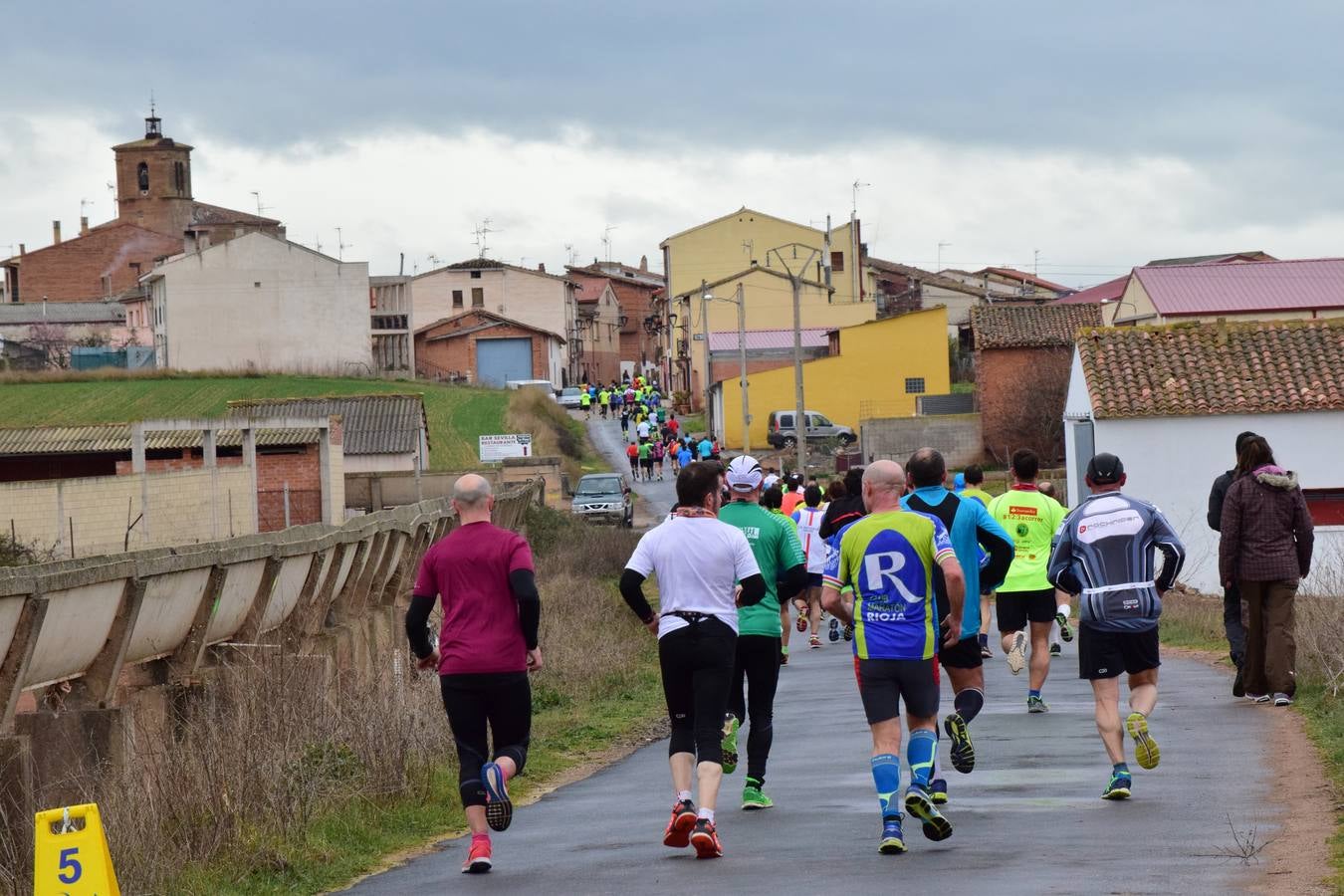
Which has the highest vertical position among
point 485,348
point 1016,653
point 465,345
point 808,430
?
point 465,345

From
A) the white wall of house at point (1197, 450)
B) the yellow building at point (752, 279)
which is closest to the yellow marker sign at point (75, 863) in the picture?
the white wall of house at point (1197, 450)

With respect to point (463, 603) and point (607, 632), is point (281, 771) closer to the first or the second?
point (463, 603)

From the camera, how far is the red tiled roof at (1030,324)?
64.9m

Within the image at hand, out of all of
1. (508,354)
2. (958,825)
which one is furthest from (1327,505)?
(508,354)

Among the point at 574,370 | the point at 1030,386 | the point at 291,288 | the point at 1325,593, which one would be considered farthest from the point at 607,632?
the point at 574,370

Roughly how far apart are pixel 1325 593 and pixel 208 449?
29909 mm

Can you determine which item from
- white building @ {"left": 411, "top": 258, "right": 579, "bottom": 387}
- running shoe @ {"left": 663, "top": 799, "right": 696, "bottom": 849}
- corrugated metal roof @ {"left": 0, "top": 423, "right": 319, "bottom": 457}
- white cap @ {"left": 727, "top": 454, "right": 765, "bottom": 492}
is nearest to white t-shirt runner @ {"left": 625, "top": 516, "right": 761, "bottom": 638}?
running shoe @ {"left": 663, "top": 799, "right": 696, "bottom": 849}

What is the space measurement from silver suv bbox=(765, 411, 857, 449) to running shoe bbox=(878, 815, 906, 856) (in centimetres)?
6146

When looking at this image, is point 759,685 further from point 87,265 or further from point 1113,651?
point 87,265

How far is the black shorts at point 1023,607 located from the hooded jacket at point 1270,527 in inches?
58.5

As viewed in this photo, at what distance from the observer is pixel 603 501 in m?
51.2

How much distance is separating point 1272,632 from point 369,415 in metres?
50.5

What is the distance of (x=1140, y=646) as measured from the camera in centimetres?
1011

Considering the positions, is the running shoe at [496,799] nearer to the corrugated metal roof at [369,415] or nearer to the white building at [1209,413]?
the white building at [1209,413]
